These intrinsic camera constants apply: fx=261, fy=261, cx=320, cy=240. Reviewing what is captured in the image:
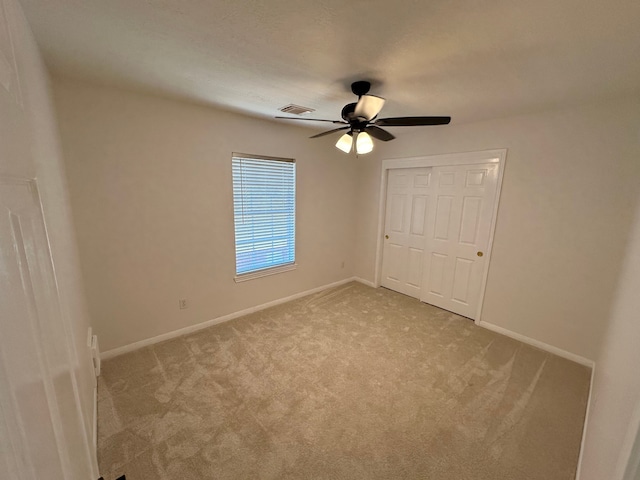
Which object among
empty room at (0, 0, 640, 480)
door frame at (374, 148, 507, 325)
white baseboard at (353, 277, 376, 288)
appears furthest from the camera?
white baseboard at (353, 277, 376, 288)

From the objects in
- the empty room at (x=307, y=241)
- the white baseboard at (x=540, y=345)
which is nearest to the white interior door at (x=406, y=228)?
the empty room at (x=307, y=241)

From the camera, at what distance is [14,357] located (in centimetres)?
35

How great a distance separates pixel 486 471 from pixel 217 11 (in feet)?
9.62

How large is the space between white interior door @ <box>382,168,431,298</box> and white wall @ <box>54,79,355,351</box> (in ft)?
5.20

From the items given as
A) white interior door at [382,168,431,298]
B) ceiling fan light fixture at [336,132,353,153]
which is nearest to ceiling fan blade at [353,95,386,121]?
ceiling fan light fixture at [336,132,353,153]

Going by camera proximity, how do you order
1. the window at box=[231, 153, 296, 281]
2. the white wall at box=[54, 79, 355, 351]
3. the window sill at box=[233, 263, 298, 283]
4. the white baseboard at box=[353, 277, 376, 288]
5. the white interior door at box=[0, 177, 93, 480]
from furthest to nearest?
1. the white baseboard at box=[353, 277, 376, 288]
2. the window sill at box=[233, 263, 298, 283]
3. the window at box=[231, 153, 296, 281]
4. the white wall at box=[54, 79, 355, 351]
5. the white interior door at box=[0, 177, 93, 480]

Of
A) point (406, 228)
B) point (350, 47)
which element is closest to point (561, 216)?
point (406, 228)

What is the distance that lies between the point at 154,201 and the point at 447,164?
11.2 feet

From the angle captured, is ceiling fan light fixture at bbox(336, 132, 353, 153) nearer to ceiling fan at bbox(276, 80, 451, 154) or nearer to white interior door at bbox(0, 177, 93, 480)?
ceiling fan at bbox(276, 80, 451, 154)

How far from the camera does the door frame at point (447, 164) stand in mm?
2967

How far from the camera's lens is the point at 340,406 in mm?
2016

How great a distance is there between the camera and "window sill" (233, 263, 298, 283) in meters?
3.28

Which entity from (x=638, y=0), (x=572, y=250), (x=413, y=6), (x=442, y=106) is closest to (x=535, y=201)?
(x=572, y=250)

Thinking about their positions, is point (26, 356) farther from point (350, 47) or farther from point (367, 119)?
point (367, 119)
